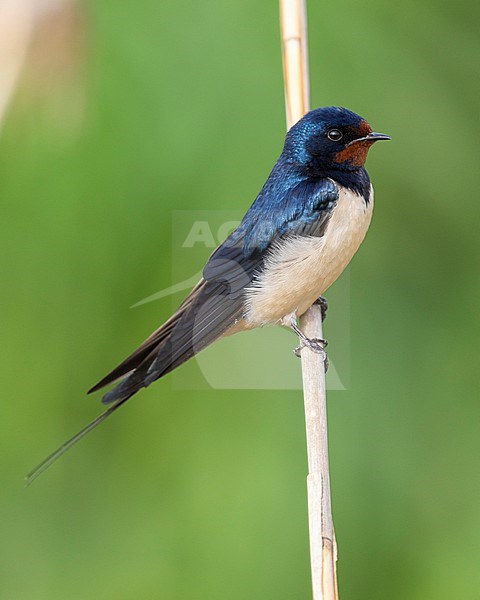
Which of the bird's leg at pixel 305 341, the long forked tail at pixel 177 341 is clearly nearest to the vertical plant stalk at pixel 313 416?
the bird's leg at pixel 305 341

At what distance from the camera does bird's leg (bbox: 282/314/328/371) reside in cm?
141

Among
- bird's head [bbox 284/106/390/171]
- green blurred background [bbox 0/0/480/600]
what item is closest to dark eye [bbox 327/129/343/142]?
bird's head [bbox 284/106/390/171]

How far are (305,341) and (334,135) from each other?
31cm

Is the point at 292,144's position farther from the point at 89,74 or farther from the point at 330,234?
the point at 89,74

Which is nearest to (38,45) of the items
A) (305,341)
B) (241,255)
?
(241,255)

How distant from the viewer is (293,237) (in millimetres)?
1486

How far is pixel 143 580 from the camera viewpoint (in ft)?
5.61

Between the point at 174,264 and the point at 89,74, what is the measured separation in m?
0.33

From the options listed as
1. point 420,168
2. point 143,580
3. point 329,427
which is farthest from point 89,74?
point 143,580

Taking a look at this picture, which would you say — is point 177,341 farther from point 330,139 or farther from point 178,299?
point 330,139

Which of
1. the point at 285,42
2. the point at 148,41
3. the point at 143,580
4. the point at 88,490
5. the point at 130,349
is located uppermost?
the point at 148,41

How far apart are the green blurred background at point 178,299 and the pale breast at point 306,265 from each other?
14 centimetres

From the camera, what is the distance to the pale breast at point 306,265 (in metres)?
1.46

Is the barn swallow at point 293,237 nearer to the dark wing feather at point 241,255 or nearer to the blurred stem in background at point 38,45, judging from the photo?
the dark wing feather at point 241,255
